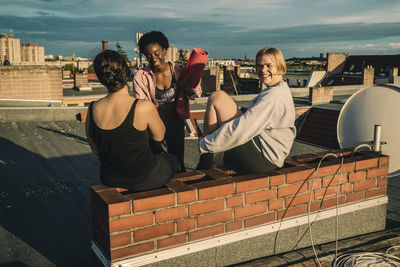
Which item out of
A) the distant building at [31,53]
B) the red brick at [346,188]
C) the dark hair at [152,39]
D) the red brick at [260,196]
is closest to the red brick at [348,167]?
the red brick at [346,188]

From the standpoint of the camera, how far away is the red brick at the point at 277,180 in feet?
8.82

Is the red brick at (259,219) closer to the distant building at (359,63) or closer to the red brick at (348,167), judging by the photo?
the red brick at (348,167)

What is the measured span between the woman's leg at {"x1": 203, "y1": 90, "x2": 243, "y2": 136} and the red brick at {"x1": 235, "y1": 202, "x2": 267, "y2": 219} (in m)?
0.78

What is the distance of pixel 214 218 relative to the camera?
2.50m

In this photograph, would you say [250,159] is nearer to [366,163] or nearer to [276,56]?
[276,56]

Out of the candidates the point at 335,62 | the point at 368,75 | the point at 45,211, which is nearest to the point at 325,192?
the point at 45,211

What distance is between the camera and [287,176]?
2.76m

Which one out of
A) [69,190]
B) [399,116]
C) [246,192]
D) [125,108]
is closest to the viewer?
[125,108]

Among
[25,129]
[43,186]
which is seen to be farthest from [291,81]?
[43,186]

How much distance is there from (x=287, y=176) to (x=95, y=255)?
1.54 m

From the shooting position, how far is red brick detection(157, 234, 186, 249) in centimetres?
233

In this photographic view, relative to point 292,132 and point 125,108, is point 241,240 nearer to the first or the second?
point 292,132

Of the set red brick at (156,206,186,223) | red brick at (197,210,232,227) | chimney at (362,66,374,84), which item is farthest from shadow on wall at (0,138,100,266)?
chimney at (362,66,374,84)

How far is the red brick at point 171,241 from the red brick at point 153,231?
0.05 metres
